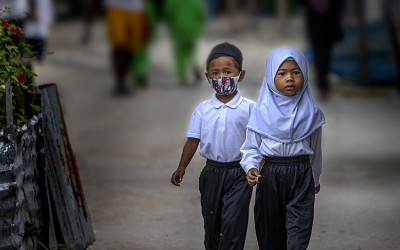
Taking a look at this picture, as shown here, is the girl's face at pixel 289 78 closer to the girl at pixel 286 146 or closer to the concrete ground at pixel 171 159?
the girl at pixel 286 146

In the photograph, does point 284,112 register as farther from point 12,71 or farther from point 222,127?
point 12,71

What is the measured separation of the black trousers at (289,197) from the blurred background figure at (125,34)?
8.70 meters

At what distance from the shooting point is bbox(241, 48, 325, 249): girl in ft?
14.0

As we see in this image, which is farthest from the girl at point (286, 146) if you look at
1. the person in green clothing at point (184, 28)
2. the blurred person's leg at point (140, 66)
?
the blurred person's leg at point (140, 66)

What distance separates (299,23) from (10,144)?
20.5m

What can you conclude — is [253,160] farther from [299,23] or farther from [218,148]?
[299,23]

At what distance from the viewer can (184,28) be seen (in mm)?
13086

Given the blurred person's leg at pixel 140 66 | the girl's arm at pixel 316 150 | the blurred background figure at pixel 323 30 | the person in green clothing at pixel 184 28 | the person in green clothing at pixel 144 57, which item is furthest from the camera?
the blurred person's leg at pixel 140 66

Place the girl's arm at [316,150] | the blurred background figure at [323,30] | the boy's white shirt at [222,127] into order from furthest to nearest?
1. the blurred background figure at [323,30]
2. the boy's white shirt at [222,127]
3. the girl's arm at [316,150]

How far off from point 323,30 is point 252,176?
7.80 meters

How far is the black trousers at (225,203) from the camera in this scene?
4.39 meters

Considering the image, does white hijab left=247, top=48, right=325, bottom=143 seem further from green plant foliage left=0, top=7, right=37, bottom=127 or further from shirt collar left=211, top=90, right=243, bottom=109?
green plant foliage left=0, top=7, right=37, bottom=127

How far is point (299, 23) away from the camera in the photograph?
2402cm

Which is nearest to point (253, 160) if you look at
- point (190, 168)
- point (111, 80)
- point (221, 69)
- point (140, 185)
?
point (221, 69)
